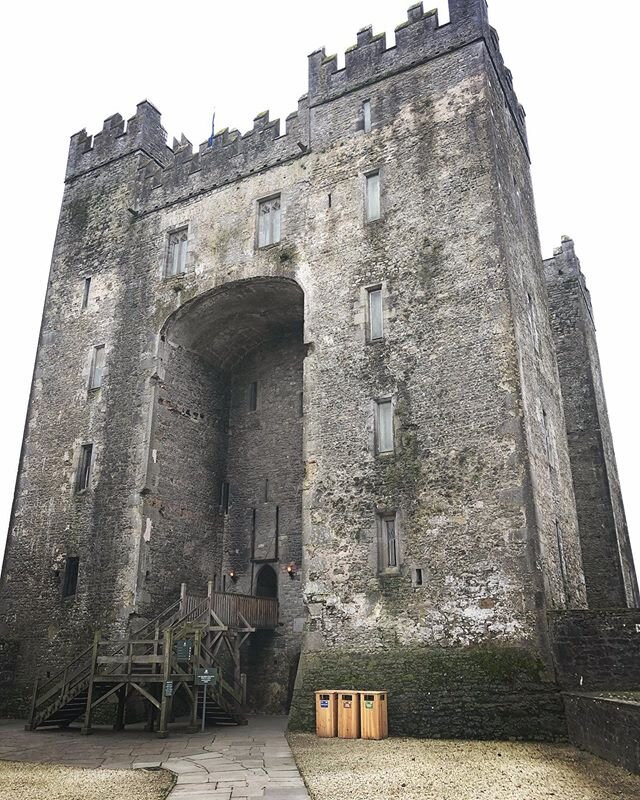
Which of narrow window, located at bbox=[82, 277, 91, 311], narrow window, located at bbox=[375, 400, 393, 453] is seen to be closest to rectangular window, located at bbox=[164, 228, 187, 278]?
narrow window, located at bbox=[82, 277, 91, 311]

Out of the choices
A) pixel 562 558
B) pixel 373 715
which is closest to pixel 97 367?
pixel 373 715

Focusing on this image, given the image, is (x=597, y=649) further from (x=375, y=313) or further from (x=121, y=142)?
(x=121, y=142)

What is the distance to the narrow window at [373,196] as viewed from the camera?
1788 centimetres

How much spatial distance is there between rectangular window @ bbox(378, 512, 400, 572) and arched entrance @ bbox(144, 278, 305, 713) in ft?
16.3

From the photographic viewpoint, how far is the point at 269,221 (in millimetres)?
19875

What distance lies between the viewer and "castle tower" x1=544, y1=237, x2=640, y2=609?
1998 centimetres

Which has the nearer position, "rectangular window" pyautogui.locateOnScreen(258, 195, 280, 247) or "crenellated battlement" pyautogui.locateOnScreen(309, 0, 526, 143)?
"crenellated battlement" pyautogui.locateOnScreen(309, 0, 526, 143)

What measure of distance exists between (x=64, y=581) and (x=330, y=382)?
9.16 m

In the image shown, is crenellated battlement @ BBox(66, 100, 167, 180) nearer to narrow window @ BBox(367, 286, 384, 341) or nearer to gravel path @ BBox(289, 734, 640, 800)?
narrow window @ BBox(367, 286, 384, 341)

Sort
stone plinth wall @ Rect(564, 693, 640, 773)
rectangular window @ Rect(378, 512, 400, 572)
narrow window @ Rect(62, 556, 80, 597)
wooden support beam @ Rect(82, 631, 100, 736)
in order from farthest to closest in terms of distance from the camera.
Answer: narrow window @ Rect(62, 556, 80, 597), rectangular window @ Rect(378, 512, 400, 572), wooden support beam @ Rect(82, 631, 100, 736), stone plinth wall @ Rect(564, 693, 640, 773)

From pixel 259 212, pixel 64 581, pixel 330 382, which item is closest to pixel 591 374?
pixel 330 382

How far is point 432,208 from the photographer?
664 inches

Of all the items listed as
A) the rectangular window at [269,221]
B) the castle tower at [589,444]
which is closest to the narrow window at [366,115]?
the rectangular window at [269,221]

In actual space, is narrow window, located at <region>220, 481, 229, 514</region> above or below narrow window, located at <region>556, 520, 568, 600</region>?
above
